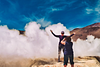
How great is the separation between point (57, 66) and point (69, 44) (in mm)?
2440

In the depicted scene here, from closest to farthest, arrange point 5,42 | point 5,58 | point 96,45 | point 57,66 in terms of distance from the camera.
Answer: point 57,66 < point 5,58 < point 5,42 < point 96,45

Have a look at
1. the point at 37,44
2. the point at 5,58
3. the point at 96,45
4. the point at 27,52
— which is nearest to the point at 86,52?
the point at 96,45

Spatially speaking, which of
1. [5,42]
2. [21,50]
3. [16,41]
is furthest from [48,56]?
[5,42]

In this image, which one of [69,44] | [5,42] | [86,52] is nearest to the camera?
[69,44]

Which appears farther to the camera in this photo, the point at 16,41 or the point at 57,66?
the point at 16,41

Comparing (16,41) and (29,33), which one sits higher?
(29,33)

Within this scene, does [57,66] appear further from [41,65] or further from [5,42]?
[5,42]

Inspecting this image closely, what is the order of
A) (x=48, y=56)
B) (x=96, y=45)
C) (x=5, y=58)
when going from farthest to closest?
1. (x=96, y=45)
2. (x=48, y=56)
3. (x=5, y=58)

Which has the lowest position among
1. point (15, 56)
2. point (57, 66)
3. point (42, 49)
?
point (57, 66)

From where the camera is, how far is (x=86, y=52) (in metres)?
11.4

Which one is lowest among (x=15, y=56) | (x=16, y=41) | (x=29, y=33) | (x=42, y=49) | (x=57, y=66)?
(x=57, y=66)

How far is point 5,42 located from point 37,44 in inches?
115

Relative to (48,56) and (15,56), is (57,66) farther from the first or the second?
(15,56)

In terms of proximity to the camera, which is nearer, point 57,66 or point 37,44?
point 57,66
